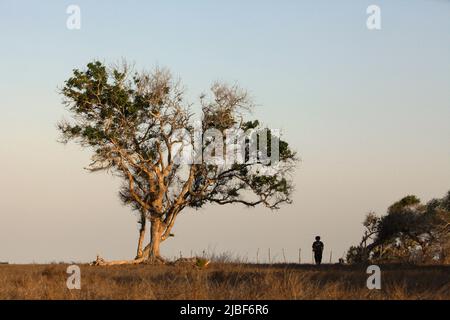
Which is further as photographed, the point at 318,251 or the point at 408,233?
the point at 408,233

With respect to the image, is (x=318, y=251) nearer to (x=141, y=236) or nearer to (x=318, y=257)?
(x=318, y=257)

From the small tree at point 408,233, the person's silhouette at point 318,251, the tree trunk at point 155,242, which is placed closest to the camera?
the person's silhouette at point 318,251

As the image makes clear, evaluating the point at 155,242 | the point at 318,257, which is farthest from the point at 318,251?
the point at 155,242

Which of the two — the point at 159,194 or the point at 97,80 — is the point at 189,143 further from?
the point at 97,80

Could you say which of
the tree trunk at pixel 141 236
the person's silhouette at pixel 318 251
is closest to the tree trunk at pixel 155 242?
the tree trunk at pixel 141 236

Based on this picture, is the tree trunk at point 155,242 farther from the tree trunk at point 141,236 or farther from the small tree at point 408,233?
the small tree at point 408,233

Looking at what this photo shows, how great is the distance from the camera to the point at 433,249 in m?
48.6

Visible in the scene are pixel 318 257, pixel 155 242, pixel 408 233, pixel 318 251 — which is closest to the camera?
pixel 318 251

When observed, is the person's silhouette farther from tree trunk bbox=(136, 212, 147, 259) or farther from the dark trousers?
tree trunk bbox=(136, 212, 147, 259)

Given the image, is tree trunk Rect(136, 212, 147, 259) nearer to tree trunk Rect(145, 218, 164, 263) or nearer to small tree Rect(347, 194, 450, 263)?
tree trunk Rect(145, 218, 164, 263)

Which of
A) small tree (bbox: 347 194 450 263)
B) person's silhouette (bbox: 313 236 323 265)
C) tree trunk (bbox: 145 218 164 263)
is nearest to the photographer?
person's silhouette (bbox: 313 236 323 265)

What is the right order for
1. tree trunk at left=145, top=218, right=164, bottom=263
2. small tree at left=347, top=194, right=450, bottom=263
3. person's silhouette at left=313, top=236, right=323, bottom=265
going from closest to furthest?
person's silhouette at left=313, top=236, right=323, bottom=265
tree trunk at left=145, top=218, right=164, bottom=263
small tree at left=347, top=194, right=450, bottom=263

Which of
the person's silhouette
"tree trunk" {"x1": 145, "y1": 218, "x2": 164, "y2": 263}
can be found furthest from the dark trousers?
"tree trunk" {"x1": 145, "y1": 218, "x2": 164, "y2": 263}

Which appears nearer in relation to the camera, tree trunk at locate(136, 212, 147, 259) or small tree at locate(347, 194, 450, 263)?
tree trunk at locate(136, 212, 147, 259)
